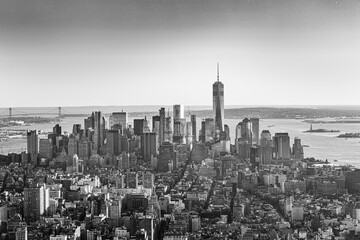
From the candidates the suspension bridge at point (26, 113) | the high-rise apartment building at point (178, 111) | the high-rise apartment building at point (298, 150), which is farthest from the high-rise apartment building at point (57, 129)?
the high-rise apartment building at point (298, 150)

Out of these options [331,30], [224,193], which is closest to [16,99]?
[224,193]

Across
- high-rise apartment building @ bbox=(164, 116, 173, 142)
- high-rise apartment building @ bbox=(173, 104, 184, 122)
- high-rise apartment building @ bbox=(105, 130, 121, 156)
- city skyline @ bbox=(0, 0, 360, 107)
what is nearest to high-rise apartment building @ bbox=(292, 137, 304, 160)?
city skyline @ bbox=(0, 0, 360, 107)

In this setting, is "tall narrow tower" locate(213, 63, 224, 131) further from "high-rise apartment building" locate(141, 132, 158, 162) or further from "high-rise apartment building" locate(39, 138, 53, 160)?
"high-rise apartment building" locate(39, 138, 53, 160)

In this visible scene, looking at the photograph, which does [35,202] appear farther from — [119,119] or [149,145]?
[149,145]

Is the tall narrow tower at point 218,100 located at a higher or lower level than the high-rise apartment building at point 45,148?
higher

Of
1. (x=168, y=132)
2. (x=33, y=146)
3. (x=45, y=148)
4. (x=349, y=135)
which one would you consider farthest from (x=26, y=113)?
(x=349, y=135)

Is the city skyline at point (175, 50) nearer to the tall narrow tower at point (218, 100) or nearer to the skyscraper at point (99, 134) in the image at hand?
Result: the tall narrow tower at point (218, 100)
